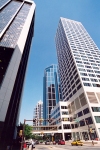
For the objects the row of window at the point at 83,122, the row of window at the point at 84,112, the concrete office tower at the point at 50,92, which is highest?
the concrete office tower at the point at 50,92

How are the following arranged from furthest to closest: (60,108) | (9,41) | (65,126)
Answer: (60,108)
(65,126)
(9,41)

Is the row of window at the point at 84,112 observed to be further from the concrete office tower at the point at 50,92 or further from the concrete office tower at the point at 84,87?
the concrete office tower at the point at 50,92

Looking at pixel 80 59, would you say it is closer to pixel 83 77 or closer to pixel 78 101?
pixel 83 77

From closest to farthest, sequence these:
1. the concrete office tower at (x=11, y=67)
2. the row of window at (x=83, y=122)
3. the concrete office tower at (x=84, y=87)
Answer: the concrete office tower at (x=11, y=67) < the row of window at (x=83, y=122) < the concrete office tower at (x=84, y=87)

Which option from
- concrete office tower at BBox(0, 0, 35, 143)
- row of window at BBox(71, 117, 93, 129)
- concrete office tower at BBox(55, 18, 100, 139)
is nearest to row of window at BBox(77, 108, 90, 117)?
concrete office tower at BBox(55, 18, 100, 139)

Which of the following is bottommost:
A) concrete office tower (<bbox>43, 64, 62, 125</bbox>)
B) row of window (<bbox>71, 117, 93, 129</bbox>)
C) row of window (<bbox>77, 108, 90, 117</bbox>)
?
row of window (<bbox>71, 117, 93, 129</bbox>)

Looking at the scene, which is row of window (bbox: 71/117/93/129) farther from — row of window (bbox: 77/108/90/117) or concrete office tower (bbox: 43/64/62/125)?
concrete office tower (bbox: 43/64/62/125)

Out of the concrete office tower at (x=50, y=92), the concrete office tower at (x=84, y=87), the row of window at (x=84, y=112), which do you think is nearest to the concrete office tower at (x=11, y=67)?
the concrete office tower at (x=84, y=87)

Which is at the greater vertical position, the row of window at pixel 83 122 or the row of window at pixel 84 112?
the row of window at pixel 84 112

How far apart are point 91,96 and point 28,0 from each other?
3691 inches

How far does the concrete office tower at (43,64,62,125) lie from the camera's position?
141 meters

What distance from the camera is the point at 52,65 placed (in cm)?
18025

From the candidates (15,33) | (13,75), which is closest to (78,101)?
(13,75)

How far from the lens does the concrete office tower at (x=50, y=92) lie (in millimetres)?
141000
